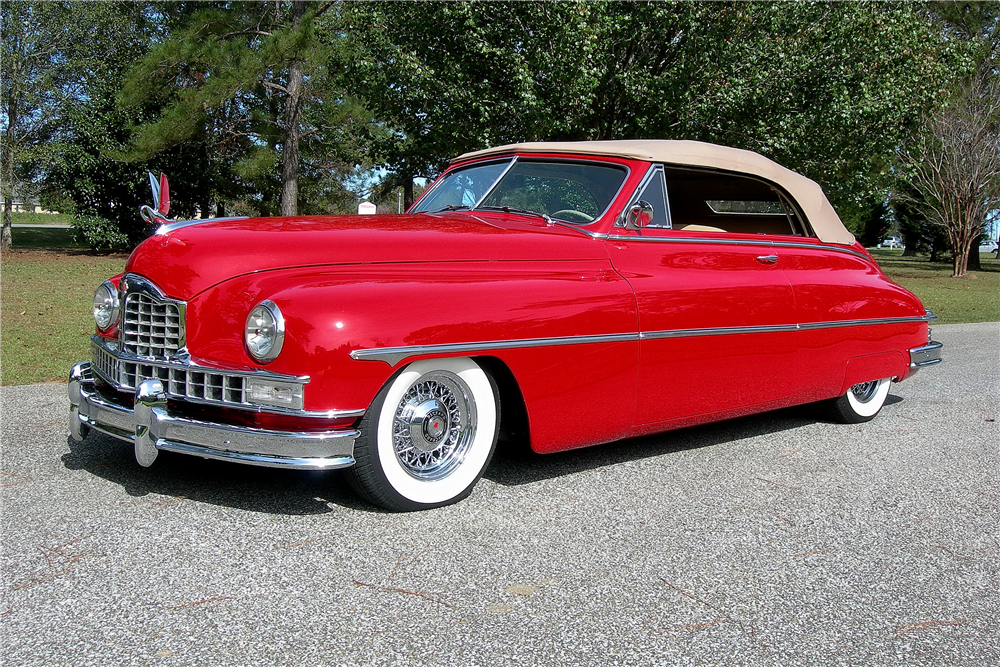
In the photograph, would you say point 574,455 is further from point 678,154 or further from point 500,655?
point 500,655

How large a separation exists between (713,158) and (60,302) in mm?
9625

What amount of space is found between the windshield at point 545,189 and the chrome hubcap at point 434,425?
1.28 m

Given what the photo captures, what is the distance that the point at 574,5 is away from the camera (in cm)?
1148

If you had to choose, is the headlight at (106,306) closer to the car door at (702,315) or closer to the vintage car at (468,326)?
the vintage car at (468,326)

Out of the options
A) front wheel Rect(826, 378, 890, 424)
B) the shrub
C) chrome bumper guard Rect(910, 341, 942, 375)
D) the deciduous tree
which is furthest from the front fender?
the deciduous tree

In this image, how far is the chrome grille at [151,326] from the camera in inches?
133

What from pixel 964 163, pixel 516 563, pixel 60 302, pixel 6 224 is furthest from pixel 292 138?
pixel 964 163

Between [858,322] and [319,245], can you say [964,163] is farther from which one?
[319,245]

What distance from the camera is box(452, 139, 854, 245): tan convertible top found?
180 inches

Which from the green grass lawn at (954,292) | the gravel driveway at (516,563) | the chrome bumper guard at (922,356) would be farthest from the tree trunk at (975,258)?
the gravel driveway at (516,563)

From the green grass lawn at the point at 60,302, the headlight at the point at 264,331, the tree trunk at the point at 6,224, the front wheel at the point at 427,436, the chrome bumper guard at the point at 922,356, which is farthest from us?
the tree trunk at the point at 6,224

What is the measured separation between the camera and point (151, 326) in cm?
347

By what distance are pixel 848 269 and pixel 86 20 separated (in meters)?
24.9

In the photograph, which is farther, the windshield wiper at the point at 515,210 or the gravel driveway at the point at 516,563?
the windshield wiper at the point at 515,210
